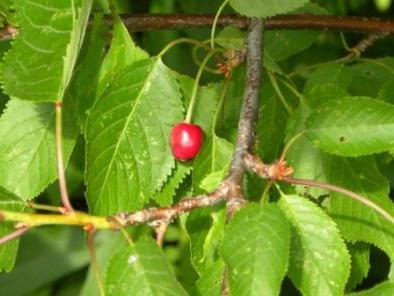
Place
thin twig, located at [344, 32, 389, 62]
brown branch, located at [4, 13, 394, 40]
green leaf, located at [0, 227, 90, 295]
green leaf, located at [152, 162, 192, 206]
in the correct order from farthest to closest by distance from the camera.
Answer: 1. green leaf, located at [0, 227, 90, 295]
2. thin twig, located at [344, 32, 389, 62]
3. brown branch, located at [4, 13, 394, 40]
4. green leaf, located at [152, 162, 192, 206]

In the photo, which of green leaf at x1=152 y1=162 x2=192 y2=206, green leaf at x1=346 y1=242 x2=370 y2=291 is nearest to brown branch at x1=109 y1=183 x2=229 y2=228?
green leaf at x1=152 y1=162 x2=192 y2=206

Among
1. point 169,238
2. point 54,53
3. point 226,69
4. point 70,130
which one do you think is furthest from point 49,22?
point 169,238

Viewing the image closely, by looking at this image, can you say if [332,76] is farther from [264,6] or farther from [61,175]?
[61,175]

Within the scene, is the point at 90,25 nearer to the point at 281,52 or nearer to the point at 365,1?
the point at 281,52

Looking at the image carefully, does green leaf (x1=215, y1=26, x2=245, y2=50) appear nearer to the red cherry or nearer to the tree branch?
the tree branch

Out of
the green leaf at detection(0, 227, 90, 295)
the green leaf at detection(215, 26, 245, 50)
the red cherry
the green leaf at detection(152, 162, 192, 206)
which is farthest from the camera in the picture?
the green leaf at detection(0, 227, 90, 295)

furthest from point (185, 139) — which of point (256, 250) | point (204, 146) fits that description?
point (256, 250)

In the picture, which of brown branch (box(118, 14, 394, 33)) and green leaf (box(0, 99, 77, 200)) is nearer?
green leaf (box(0, 99, 77, 200))
